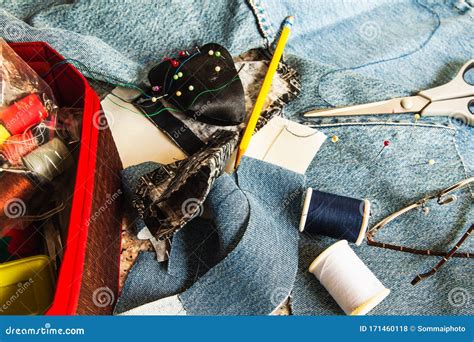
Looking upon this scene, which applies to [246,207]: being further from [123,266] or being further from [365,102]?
[365,102]

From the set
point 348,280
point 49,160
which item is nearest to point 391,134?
point 348,280

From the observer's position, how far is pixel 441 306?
0.78 m

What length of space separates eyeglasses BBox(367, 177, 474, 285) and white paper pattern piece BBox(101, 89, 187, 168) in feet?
1.25

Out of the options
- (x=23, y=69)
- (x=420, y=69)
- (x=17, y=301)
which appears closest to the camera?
(x=17, y=301)

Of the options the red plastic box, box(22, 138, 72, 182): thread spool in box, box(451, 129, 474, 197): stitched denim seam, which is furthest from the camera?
box(451, 129, 474, 197): stitched denim seam

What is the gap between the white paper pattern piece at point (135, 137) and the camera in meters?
0.90

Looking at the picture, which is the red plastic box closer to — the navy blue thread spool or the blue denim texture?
the blue denim texture

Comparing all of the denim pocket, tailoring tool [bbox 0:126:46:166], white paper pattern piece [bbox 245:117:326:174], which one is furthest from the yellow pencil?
tailoring tool [bbox 0:126:46:166]

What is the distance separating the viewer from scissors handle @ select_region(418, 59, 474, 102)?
95 cm

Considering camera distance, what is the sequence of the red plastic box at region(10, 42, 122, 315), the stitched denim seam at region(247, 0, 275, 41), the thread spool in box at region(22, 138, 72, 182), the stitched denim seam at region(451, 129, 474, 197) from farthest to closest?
the stitched denim seam at region(247, 0, 275, 41) < the stitched denim seam at region(451, 129, 474, 197) < the thread spool in box at region(22, 138, 72, 182) < the red plastic box at region(10, 42, 122, 315)

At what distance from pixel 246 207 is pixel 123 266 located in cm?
23

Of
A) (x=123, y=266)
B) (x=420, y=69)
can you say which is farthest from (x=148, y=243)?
(x=420, y=69)

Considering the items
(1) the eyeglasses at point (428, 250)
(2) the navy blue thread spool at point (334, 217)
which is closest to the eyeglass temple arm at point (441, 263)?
(1) the eyeglasses at point (428, 250)

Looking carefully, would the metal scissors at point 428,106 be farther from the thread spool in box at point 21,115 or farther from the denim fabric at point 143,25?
the thread spool in box at point 21,115
